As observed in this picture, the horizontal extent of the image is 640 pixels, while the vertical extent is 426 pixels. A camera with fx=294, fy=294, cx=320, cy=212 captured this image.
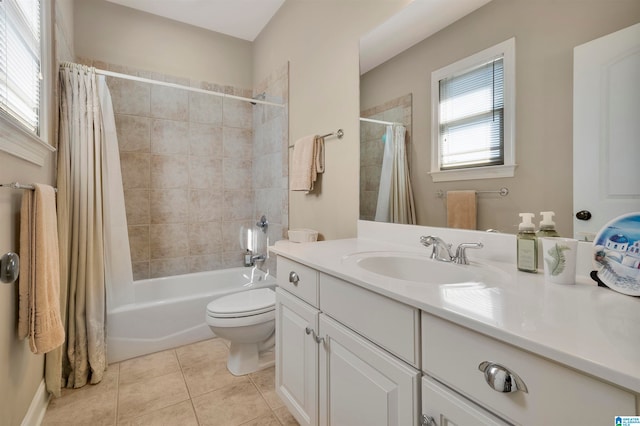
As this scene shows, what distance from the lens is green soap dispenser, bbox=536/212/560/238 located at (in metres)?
0.88

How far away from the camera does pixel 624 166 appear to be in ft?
2.55

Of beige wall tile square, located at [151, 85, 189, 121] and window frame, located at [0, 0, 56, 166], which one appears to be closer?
window frame, located at [0, 0, 56, 166]

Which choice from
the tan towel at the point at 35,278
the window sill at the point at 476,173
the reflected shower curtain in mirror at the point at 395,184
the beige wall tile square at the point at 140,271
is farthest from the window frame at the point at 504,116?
the beige wall tile square at the point at 140,271

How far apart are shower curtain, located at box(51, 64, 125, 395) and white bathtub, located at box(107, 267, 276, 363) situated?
0.13 meters

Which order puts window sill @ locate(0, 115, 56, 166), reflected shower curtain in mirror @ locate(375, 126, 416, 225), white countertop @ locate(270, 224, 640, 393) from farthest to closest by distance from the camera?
reflected shower curtain in mirror @ locate(375, 126, 416, 225) < window sill @ locate(0, 115, 56, 166) < white countertop @ locate(270, 224, 640, 393)

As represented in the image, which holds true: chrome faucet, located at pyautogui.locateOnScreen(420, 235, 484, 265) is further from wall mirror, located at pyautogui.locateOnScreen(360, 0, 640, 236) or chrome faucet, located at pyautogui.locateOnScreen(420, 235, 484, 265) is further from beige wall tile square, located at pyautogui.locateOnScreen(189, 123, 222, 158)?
beige wall tile square, located at pyautogui.locateOnScreen(189, 123, 222, 158)

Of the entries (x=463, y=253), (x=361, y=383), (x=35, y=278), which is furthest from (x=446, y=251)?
(x=35, y=278)

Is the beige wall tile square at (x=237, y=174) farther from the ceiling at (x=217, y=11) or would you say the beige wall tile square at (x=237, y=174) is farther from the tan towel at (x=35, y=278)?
the tan towel at (x=35, y=278)

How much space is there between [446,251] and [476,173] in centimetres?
32

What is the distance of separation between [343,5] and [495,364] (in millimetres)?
1972

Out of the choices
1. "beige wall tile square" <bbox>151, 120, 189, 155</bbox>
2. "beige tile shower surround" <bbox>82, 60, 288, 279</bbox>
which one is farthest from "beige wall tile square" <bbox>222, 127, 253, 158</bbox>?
"beige wall tile square" <bbox>151, 120, 189, 155</bbox>

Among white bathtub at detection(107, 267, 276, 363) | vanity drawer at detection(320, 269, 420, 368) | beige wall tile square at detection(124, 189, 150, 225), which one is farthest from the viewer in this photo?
beige wall tile square at detection(124, 189, 150, 225)

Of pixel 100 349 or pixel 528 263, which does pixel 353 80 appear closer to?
pixel 528 263

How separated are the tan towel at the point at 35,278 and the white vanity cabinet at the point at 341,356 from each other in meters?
0.92
